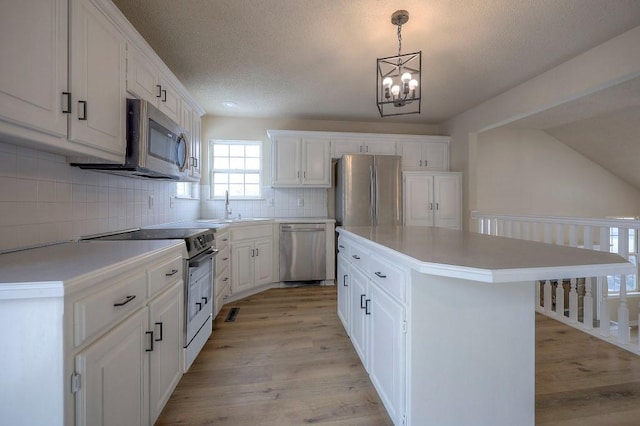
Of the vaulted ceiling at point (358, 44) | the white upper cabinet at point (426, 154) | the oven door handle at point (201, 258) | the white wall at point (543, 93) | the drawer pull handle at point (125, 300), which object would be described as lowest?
the drawer pull handle at point (125, 300)

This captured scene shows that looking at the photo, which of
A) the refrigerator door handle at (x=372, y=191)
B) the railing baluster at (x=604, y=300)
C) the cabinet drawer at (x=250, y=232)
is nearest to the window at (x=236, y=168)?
the cabinet drawer at (x=250, y=232)

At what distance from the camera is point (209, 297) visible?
7.38ft

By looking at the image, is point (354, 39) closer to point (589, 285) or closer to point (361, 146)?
point (361, 146)

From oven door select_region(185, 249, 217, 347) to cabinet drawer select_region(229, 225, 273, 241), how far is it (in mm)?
907

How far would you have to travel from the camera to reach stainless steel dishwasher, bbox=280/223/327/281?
3.74 meters

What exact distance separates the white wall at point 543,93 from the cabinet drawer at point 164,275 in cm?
375

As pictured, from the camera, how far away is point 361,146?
414 centimetres

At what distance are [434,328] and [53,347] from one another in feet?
4.37

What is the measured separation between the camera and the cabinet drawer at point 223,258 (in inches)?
105

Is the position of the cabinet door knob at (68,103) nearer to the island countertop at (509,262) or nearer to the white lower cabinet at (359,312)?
the island countertop at (509,262)

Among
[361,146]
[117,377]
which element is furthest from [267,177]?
[117,377]

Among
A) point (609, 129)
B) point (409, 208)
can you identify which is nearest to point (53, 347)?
point (409, 208)

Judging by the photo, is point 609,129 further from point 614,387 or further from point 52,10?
point 52,10

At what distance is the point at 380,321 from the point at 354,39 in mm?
2226
